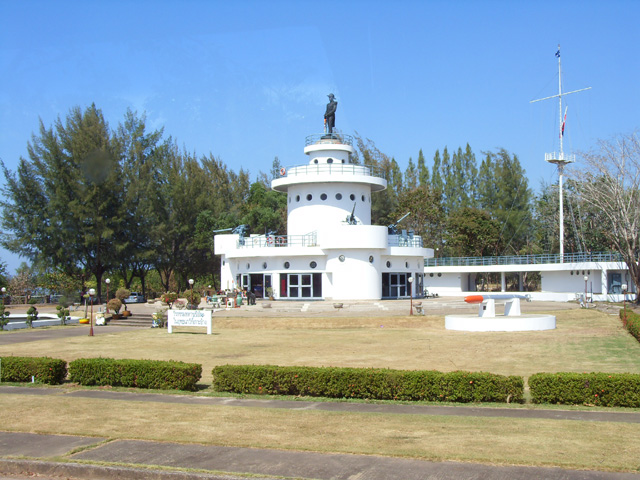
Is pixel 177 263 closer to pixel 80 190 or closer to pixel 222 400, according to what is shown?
pixel 80 190

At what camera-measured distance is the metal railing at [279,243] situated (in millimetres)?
42938

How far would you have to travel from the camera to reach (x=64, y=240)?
51.9 m

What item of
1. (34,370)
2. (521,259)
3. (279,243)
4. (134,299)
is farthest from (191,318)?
(521,259)

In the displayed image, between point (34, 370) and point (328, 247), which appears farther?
point (328, 247)

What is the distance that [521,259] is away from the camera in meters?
55.8

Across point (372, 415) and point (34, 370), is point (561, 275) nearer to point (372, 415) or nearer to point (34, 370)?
point (372, 415)

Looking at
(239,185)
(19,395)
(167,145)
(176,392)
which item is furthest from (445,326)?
(239,185)

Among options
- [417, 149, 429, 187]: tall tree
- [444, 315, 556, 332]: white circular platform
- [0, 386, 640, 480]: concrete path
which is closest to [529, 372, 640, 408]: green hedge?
[0, 386, 640, 480]: concrete path

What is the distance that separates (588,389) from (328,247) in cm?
2833

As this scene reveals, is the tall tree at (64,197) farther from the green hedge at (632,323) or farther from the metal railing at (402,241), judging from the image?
the green hedge at (632,323)

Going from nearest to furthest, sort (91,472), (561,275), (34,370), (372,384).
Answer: (91,472)
(372,384)
(34,370)
(561,275)

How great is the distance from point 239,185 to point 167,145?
11.8 metres

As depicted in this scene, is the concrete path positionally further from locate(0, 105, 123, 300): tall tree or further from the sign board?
locate(0, 105, 123, 300): tall tree

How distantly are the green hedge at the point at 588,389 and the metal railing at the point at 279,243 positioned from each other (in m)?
29.9
